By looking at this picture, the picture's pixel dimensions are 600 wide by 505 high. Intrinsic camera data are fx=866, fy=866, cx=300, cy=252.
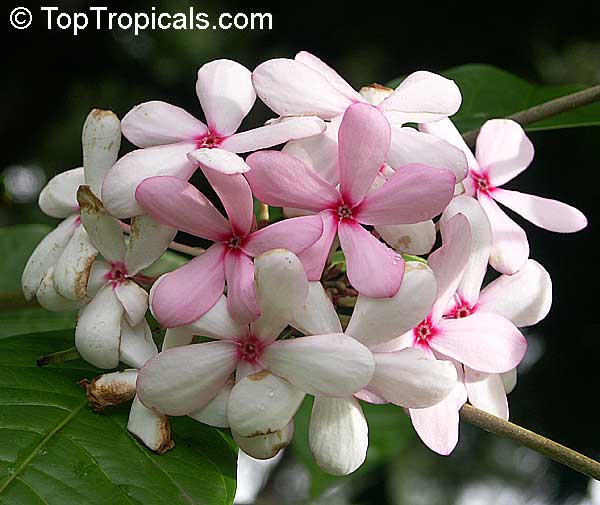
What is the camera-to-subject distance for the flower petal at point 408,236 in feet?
1.98

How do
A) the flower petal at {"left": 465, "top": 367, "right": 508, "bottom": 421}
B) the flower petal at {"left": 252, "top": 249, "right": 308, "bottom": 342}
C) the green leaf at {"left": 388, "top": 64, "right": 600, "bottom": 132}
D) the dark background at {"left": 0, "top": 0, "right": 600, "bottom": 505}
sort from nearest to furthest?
the flower petal at {"left": 252, "top": 249, "right": 308, "bottom": 342} → the flower petal at {"left": 465, "top": 367, "right": 508, "bottom": 421} → the green leaf at {"left": 388, "top": 64, "right": 600, "bottom": 132} → the dark background at {"left": 0, "top": 0, "right": 600, "bottom": 505}

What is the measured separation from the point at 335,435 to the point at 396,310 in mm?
95

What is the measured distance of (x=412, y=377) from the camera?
56 centimetres

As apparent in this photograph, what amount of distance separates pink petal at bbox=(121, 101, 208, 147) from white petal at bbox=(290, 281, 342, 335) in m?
0.16

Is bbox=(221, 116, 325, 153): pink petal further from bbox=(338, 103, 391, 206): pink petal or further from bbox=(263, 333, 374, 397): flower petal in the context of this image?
bbox=(263, 333, 374, 397): flower petal

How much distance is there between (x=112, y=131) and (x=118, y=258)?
0.33ft

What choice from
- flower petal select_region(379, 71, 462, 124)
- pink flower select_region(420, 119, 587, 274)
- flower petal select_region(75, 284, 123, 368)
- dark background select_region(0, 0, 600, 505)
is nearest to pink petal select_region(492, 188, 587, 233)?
pink flower select_region(420, 119, 587, 274)

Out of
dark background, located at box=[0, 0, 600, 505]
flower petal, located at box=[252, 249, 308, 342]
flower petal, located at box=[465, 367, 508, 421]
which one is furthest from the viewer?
dark background, located at box=[0, 0, 600, 505]

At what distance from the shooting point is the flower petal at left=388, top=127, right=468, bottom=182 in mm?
Result: 596

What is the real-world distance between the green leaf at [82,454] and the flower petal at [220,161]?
0.65ft

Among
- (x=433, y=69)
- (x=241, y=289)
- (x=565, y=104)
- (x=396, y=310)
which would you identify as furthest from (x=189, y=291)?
(x=433, y=69)

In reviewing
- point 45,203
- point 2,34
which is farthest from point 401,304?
point 2,34

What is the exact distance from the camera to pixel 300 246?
1.81 feet

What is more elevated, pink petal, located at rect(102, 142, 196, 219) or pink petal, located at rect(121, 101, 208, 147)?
pink petal, located at rect(121, 101, 208, 147)
